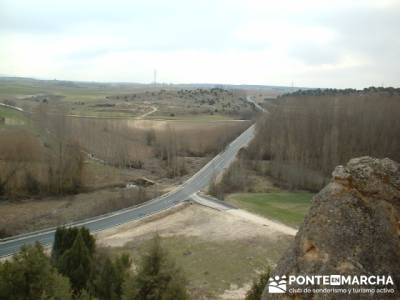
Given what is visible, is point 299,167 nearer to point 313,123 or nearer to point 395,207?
point 313,123

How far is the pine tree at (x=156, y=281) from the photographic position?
1506 centimetres

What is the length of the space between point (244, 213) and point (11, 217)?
25156mm

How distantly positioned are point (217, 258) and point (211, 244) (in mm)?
3686

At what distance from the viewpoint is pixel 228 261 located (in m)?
33.8

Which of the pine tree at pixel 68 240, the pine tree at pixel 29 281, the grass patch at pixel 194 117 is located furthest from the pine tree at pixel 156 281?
the grass patch at pixel 194 117

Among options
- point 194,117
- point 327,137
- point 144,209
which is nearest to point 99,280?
point 144,209

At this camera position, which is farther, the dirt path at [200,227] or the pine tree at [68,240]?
the dirt path at [200,227]

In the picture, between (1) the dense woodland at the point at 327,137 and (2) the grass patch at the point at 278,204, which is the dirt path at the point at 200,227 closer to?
(2) the grass patch at the point at 278,204

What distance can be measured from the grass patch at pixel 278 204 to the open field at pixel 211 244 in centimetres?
244

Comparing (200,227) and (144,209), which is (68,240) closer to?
(200,227)

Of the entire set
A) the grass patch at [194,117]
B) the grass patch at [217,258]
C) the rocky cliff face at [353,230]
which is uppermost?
the rocky cliff face at [353,230]

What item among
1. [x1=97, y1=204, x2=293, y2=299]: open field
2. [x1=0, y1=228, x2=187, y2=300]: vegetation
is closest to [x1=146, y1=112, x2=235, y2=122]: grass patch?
[x1=97, y1=204, x2=293, y2=299]: open field

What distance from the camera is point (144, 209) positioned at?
50250 millimetres

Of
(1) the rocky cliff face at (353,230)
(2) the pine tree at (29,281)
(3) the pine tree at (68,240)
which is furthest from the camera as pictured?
(3) the pine tree at (68,240)
